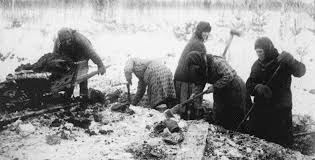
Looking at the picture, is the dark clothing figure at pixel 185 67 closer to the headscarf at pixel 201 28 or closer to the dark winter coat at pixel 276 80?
the headscarf at pixel 201 28

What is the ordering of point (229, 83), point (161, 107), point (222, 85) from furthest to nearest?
point (161, 107) → point (229, 83) → point (222, 85)

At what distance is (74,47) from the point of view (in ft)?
20.7

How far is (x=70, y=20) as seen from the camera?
11.8 metres

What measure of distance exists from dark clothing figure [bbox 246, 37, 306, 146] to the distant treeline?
Answer: 7.83 m

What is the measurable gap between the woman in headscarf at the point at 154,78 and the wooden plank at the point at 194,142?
3.33ft

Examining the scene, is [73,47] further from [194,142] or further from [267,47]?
[267,47]

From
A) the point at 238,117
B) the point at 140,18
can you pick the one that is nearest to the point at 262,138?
the point at 238,117

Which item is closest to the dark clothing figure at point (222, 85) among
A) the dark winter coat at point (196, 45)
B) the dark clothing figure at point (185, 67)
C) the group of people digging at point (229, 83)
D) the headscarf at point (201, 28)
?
the group of people digging at point (229, 83)

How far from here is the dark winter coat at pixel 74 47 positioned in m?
6.12

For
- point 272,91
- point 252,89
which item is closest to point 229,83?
point 252,89

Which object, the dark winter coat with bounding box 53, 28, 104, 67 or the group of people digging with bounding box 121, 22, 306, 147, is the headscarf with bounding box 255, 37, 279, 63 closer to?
the group of people digging with bounding box 121, 22, 306, 147

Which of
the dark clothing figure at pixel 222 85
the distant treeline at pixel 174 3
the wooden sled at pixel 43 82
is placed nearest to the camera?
the dark clothing figure at pixel 222 85

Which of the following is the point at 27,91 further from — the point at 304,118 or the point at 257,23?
the point at 257,23

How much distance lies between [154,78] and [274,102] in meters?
2.09
